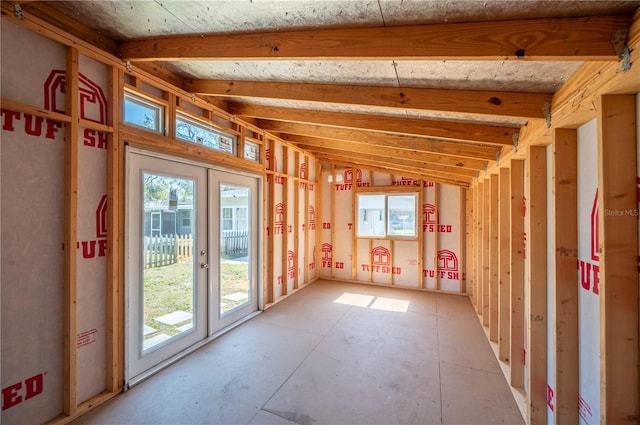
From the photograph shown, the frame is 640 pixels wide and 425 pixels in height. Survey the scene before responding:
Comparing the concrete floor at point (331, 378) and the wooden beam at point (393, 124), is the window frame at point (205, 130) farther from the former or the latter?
the concrete floor at point (331, 378)

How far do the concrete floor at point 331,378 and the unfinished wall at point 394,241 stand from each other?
5.37ft

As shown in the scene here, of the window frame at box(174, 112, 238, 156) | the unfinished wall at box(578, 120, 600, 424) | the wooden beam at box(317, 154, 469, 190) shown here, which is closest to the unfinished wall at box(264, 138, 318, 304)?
the wooden beam at box(317, 154, 469, 190)

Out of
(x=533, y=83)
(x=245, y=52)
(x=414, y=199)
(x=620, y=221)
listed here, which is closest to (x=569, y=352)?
(x=620, y=221)

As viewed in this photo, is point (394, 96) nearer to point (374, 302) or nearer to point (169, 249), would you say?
point (169, 249)

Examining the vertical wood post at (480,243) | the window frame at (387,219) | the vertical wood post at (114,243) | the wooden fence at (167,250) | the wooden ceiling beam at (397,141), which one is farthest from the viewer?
the window frame at (387,219)

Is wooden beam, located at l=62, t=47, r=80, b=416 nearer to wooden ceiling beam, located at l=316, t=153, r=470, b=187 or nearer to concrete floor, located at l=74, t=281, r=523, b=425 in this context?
concrete floor, located at l=74, t=281, r=523, b=425

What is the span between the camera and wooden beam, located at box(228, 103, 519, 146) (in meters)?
2.55

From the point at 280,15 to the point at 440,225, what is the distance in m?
5.31

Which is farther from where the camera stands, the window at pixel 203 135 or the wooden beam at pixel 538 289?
the window at pixel 203 135

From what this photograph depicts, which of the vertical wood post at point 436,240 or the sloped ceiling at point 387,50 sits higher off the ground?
the sloped ceiling at point 387,50

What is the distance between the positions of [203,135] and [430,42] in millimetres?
2977

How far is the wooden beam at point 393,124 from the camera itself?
2.55 meters

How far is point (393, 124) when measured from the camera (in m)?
2.92

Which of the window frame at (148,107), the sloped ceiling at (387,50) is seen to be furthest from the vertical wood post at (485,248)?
the window frame at (148,107)
